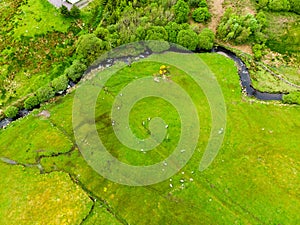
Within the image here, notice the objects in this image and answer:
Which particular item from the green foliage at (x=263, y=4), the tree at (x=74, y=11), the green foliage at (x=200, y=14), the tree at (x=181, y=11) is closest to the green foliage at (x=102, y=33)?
the tree at (x=74, y=11)

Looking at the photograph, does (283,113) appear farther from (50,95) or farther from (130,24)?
(50,95)

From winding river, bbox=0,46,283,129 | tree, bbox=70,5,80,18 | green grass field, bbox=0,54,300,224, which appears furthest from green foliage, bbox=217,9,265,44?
tree, bbox=70,5,80,18

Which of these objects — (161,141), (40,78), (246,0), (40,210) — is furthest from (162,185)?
(246,0)

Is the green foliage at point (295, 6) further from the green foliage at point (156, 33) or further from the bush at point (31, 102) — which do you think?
the bush at point (31, 102)

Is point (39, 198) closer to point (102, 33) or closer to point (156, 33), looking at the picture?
point (102, 33)

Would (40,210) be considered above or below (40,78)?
below

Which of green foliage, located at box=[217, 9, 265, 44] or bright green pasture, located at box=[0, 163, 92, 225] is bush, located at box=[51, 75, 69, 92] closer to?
bright green pasture, located at box=[0, 163, 92, 225]

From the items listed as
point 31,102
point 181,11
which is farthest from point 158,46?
point 31,102
